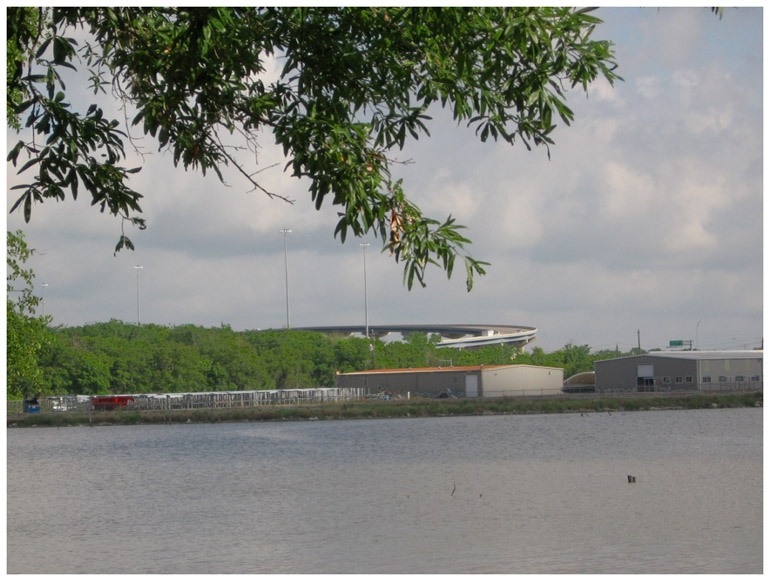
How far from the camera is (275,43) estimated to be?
23.2 feet

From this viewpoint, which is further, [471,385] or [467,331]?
[467,331]

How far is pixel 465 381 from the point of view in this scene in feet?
249

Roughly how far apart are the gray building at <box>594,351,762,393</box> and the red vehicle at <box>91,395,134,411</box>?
34708 millimetres

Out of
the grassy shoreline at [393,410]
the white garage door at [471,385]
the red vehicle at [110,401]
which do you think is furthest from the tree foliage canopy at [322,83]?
the white garage door at [471,385]

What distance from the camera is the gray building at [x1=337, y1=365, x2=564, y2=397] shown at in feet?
249

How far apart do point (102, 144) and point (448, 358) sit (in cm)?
9406

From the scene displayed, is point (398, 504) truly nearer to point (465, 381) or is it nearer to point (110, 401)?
point (110, 401)

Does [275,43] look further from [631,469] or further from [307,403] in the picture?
[307,403]

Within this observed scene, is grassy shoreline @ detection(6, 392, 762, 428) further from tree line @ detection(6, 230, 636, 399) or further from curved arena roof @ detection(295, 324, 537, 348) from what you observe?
curved arena roof @ detection(295, 324, 537, 348)

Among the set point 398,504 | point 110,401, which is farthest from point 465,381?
point 398,504

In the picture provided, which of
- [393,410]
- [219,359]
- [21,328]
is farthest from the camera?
[219,359]

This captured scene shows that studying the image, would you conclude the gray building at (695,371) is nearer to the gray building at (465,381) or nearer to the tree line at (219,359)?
the gray building at (465,381)

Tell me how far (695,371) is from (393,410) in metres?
20.6

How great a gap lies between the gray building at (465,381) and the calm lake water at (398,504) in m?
24.9
